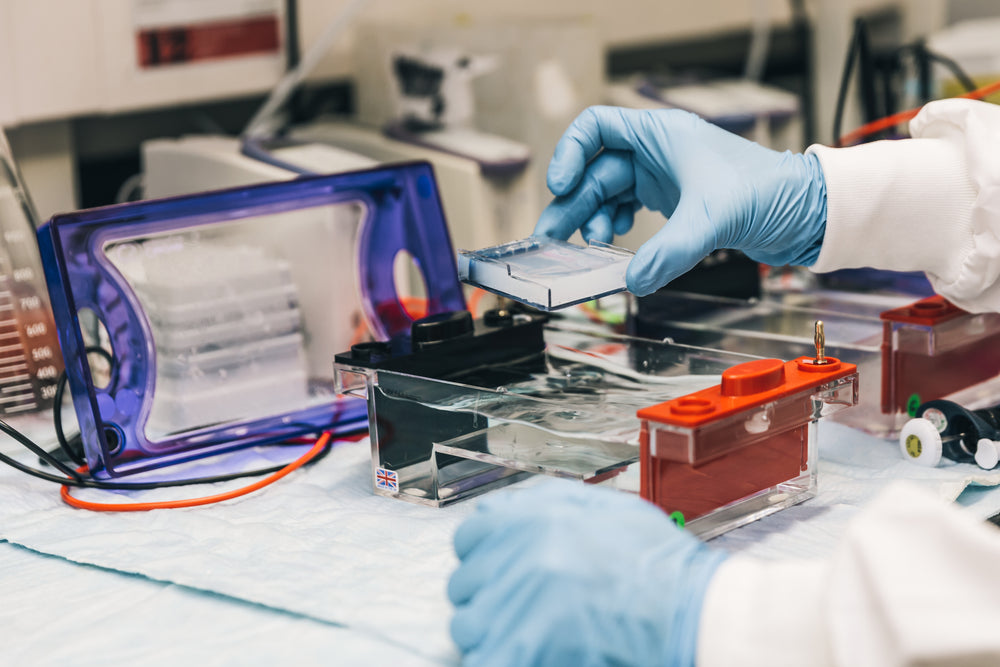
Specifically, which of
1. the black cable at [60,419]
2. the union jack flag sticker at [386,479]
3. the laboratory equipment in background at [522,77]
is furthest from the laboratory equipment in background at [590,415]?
the laboratory equipment in background at [522,77]

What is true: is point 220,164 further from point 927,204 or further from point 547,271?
point 927,204

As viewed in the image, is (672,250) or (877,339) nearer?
(672,250)

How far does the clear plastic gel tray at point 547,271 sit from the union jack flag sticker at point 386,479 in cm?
19

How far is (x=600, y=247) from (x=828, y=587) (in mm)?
491

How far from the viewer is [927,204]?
3.43 feet

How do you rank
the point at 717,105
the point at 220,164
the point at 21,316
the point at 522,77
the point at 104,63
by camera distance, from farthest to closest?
the point at 717,105 → the point at 522,77 → the point at 104,63 → the point at 220,164 → the point at 21,316

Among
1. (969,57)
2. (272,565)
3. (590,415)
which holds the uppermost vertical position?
(969,57)

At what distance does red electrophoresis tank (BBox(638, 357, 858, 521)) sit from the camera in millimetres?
805

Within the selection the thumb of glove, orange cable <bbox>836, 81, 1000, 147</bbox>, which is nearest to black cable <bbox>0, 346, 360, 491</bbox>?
the thumb of glove

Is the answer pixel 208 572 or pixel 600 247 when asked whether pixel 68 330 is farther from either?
pixel 600 247

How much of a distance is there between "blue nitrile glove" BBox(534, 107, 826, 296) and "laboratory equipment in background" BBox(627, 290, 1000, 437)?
96 mm

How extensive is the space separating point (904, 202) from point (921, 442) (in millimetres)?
237

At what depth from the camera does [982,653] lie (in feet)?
1.75

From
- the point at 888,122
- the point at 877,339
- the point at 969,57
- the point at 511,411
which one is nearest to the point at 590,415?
the point at 511,411
